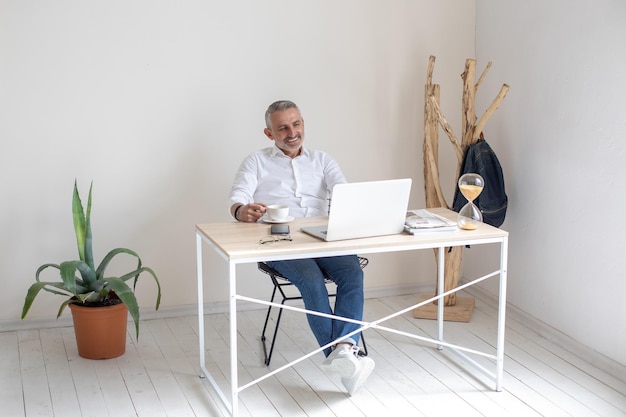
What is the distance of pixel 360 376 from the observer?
A: 11.3ft

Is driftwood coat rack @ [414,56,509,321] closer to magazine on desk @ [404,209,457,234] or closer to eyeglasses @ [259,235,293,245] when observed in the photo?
magazine on desk @ [404,209,457,234]

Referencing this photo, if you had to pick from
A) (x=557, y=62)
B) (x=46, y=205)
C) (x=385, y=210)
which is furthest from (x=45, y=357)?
(x=557, y=62)

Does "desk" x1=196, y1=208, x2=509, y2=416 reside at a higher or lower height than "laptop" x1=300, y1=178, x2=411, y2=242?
lower

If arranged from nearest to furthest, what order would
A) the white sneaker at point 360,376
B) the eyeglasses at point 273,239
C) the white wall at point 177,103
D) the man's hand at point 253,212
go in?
the eyeglasses at point 273,239, the white sneaker at point 360,376, the man's hand at point 253,212, the white wall at point 177,103

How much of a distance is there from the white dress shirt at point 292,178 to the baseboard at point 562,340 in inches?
51.3

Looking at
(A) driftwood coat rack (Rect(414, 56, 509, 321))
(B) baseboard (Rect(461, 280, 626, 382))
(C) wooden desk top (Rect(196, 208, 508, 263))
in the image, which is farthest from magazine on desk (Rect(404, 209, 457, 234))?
(B) baseboard (Rect(461, 280, 626, 382))

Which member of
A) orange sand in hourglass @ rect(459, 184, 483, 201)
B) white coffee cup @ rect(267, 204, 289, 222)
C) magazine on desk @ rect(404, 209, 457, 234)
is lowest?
magazine on desk @ rect(404, 209, 457, 234)

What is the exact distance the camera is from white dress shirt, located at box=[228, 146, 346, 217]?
4090mm

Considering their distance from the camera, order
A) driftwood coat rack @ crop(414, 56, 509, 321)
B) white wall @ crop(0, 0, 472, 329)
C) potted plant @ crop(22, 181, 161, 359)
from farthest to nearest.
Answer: driftwood coat rack @ crop(414, 56, 509, 321), white wall @ crop(0, 0, 472, 329), potted plant @ crop(22, 181, 161, 359)

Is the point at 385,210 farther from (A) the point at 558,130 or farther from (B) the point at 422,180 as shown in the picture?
(B) the point at 422,180

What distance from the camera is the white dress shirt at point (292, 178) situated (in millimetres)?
4090

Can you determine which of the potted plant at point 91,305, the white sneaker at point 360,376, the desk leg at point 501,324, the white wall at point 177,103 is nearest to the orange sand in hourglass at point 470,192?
the desk leg at point 501,324

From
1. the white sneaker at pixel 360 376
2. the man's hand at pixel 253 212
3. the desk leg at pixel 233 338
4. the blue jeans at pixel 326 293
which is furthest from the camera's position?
the man's hand at pixel 253 212

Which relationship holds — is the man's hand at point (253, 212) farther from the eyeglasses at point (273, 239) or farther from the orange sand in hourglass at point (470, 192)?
the orange sand in hourglass at point (470, 192)
